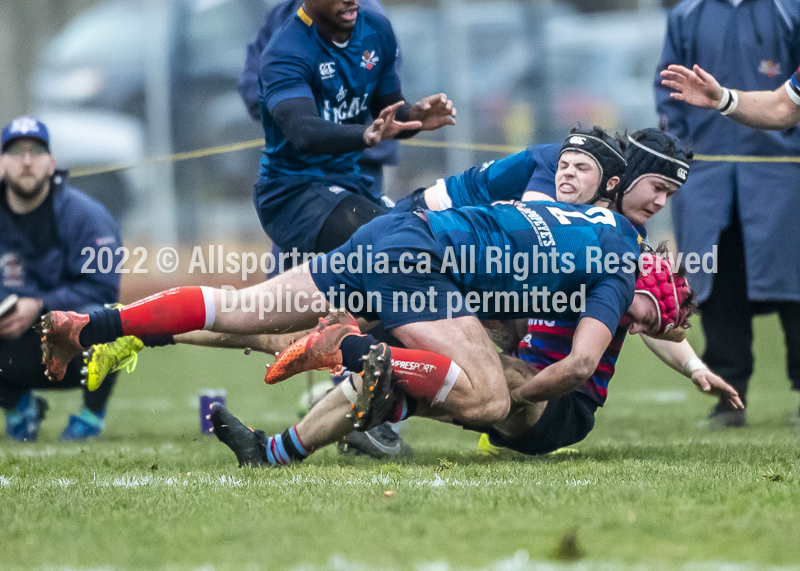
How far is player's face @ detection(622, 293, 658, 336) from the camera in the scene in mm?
3721

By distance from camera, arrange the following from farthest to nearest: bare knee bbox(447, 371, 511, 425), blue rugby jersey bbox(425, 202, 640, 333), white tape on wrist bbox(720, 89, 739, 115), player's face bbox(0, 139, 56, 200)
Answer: player's face bbox(0, 139, 56, 200) < white tape on wrist bbox(720, 89, 739, 115) < blue rugby jersey bbox(425, 202, 640, 333) < bare knee bbox(447, 371, 511, 425)

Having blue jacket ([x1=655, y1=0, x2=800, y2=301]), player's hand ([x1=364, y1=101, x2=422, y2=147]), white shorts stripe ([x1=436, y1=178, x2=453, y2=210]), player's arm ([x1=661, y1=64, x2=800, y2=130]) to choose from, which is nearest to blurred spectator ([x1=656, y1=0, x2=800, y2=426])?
blue jacket ([x1=655, y1=0, x2=800, y2=301])

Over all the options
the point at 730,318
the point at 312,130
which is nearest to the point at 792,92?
the point at 730,318

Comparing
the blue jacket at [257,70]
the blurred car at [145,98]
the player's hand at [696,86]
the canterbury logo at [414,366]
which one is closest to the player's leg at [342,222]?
the blue jacket at [257,70]

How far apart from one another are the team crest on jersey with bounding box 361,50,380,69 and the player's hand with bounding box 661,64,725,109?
1.33 m

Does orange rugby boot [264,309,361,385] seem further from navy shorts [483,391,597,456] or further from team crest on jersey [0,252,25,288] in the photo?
team crest on jersey [0,252,25,288]

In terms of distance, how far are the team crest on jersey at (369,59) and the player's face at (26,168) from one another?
204 cm

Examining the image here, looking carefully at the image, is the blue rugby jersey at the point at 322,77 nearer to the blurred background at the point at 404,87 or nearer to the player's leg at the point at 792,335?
the player's leg at the point at 792,335

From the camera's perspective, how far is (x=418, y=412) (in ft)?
11.6

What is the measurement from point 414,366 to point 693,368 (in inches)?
47.6

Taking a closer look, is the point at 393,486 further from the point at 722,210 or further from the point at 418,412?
the point at 722,210

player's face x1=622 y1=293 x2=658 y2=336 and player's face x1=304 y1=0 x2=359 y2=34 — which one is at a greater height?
player's face x1=304 y1=0 x2=359 y2=34

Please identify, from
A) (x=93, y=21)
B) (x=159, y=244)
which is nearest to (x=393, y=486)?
(x=159, y=244)

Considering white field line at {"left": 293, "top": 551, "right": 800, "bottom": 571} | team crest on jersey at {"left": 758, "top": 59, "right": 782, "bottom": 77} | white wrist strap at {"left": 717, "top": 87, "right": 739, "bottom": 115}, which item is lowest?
white field line at {"left": 293, "top": 551, "right": 800, "bottom": 571}
